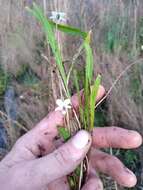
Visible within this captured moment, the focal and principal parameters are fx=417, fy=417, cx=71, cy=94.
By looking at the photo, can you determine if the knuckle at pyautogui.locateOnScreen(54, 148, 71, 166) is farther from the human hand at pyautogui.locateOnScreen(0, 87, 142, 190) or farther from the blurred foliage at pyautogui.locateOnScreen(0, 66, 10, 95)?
the blurred foliage at pyautogui.locateOnScreen(0, 66, 10, 95)

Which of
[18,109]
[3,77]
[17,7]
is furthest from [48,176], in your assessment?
[17,7]

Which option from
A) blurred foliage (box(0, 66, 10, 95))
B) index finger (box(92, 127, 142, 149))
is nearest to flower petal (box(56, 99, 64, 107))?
index finger (box(92, 127, 142, 149))

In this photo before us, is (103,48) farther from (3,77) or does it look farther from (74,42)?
(3,77)

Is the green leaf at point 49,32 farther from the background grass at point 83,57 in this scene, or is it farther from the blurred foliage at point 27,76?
the blurred foliage at point 27,76

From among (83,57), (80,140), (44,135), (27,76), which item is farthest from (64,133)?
(27,76)

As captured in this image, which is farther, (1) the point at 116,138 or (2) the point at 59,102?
(1) the point at 116,138

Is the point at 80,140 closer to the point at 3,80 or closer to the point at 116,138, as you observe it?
the point at 116,138

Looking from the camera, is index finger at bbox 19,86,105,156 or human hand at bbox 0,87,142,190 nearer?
human hand at bbox 0,87,142,190
